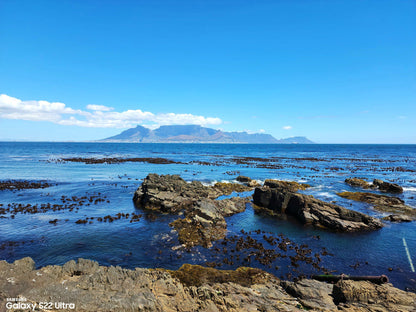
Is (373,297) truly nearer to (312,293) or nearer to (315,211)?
(312,293)

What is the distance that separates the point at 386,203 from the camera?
37.0 metres

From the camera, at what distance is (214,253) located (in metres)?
20.5

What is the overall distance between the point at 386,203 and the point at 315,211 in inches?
689

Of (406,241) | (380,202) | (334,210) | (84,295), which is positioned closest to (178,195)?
(334,210)

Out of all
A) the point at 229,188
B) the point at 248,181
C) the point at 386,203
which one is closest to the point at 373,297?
the point at 386,203

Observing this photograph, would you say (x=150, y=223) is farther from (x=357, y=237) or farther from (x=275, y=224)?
(x=357, y=237)

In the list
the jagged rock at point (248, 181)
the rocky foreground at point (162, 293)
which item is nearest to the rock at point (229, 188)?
the jagged rock at point (248, 181)

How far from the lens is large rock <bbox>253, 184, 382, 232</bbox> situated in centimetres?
2714

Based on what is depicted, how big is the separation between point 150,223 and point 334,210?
82.5ft

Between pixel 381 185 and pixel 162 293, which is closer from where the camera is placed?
pixel 162 293

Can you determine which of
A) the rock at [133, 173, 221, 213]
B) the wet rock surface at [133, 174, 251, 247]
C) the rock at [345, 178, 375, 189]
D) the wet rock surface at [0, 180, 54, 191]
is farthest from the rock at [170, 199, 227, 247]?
the rock at [345, 178, 375, 189]

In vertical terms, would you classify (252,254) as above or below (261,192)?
below

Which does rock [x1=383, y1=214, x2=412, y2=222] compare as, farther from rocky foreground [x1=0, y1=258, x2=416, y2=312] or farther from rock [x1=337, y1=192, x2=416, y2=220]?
rocky foreground [x1=0, y1=258, x2=416, y2=312]

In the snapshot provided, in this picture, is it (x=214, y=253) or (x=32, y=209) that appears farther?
(x=32, y=209)
